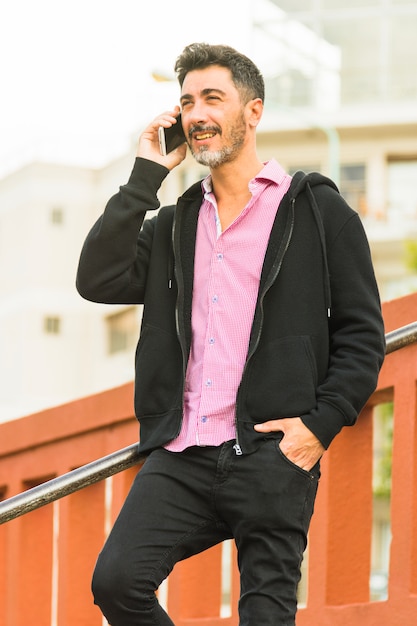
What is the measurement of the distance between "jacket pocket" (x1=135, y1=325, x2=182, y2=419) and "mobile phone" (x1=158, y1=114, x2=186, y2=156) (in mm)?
598

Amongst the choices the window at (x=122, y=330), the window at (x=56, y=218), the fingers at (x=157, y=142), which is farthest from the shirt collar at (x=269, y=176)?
the window at (x=56, y=218)

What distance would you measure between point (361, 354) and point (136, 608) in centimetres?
98

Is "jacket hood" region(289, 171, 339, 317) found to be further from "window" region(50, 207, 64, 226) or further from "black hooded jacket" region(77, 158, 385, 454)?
"window" region(50, 207, 64, 226)

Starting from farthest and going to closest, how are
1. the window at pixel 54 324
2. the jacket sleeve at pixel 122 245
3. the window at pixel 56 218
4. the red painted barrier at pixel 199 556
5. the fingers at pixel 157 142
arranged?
the window at pixel 56 218 → the window at pixel 54 324 → the red painted barrier at pixel 199 556 → the fingers at pixel 157 142 → the jacket sleeve at pixel 122 245

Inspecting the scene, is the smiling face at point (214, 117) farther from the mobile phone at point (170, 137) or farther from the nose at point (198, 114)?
the mobile phone at point (170, 137)

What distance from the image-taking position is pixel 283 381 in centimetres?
443

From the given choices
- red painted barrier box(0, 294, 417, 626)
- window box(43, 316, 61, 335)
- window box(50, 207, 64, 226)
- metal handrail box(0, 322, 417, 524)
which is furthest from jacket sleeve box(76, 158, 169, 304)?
window box(50, 207, 64, 226)

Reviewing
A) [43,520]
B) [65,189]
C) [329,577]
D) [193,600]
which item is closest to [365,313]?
[329,577]

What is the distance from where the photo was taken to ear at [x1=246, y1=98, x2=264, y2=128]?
4.78m

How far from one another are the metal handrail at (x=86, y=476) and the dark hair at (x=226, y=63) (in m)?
0.92

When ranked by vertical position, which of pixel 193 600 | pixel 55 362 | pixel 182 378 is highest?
pixel 182 378

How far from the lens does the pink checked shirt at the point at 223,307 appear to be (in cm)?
Answer: 452

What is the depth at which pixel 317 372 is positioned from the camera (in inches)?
176

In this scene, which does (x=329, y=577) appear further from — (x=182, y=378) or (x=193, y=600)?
(x=182, y=378)
